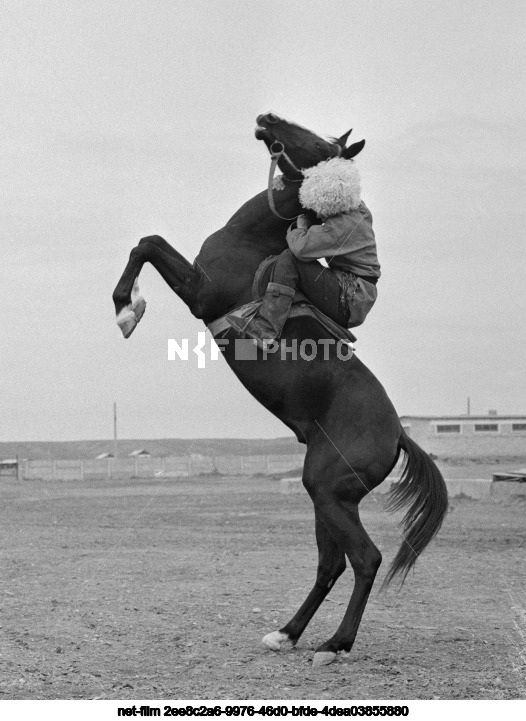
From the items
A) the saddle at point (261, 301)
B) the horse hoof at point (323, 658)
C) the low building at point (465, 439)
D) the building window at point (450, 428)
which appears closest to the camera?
the horse hoof at point (323, 658)

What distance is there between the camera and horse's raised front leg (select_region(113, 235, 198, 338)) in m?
5.50

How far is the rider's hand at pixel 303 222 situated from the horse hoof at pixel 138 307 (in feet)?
3.41

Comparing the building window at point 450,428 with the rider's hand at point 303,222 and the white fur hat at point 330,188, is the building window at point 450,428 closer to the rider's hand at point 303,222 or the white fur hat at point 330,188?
the rider's hand at point 303,222

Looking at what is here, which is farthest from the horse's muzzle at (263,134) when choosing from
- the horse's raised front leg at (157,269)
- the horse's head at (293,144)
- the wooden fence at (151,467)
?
the wooden fence at (151,467)

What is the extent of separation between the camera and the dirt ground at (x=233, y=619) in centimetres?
480

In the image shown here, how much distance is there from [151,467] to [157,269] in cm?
4486

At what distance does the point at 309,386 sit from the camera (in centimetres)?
549

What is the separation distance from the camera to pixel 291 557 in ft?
35.0

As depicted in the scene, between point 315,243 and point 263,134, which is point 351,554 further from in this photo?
point 263,134

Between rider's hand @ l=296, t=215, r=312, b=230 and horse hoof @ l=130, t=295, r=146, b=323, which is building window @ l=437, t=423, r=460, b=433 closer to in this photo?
rider's hand @ l=296, t=215, r=312, b=230

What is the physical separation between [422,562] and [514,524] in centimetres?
516

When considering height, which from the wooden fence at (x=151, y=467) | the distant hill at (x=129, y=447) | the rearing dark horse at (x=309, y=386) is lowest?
the distant hill at (x=129, y=447)

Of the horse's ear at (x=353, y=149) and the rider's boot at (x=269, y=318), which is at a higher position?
the horse's ear at (x=353, y=149)
